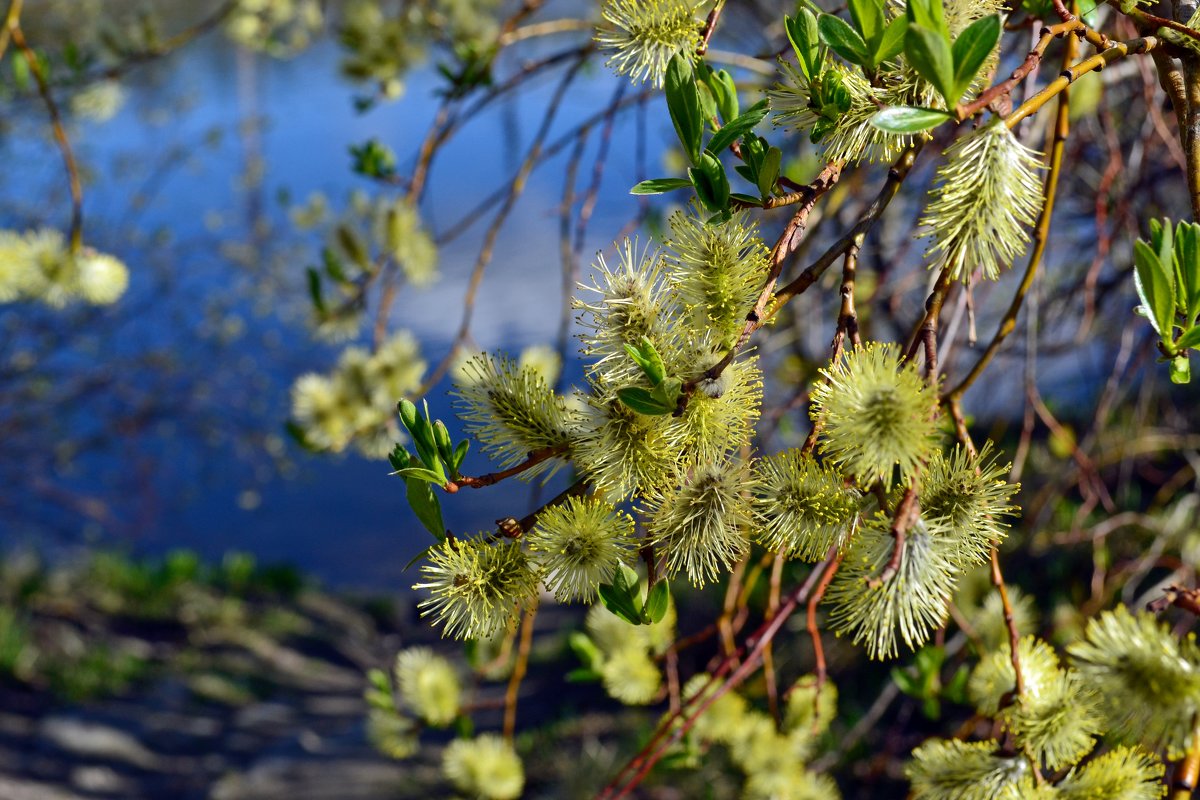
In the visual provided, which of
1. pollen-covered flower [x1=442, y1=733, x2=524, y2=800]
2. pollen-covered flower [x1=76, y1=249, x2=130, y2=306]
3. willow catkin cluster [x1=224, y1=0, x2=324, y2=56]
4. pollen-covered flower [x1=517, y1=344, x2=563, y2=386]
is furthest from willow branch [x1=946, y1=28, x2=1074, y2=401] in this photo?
willow catkin cluster [x1=224, y1=0, x2=324, y2=56]

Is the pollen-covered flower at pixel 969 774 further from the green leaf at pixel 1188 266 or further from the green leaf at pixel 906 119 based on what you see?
the green leaf at pixel 906 119

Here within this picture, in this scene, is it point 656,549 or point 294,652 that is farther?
point 294,652

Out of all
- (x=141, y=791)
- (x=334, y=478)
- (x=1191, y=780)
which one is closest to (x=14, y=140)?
(x=334, y=478)

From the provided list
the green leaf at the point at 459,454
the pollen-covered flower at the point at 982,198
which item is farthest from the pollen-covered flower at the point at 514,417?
the pollen-covered flower at the point at 982,198

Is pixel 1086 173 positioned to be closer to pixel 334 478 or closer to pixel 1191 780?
pixel 1191 780

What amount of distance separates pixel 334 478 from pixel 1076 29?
5.97m

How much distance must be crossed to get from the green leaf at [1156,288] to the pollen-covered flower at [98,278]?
126 centimetres

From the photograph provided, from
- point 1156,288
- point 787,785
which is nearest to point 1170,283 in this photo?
point 1156,288

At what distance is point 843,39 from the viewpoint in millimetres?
512

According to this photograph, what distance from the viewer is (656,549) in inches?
23.2

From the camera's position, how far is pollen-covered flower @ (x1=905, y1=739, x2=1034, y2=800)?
0.62 m

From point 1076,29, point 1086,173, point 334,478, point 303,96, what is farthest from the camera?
point 303,96

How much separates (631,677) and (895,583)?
656 millimetres

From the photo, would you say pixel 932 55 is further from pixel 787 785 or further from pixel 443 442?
pixel 787 785
